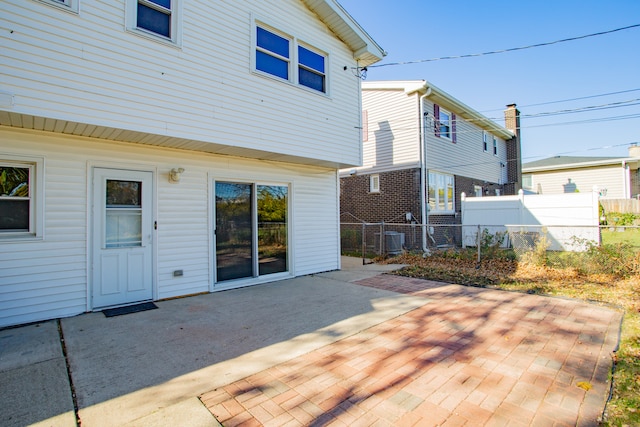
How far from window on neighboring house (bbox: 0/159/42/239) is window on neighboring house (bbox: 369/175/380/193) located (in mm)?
10895

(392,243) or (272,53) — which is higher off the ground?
(272,53)

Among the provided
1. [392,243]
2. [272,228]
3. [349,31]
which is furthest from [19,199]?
[392,243]

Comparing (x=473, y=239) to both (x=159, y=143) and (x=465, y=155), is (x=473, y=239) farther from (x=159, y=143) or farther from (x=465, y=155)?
(x=159, y=143)

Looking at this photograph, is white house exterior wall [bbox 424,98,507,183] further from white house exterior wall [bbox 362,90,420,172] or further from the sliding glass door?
the sliding glass door

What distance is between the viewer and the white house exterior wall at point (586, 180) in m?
23.3

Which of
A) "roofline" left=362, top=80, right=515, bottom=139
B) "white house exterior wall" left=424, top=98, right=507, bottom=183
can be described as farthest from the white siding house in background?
"white house exterior wall" left=424, top=98, right=507, bottom=183

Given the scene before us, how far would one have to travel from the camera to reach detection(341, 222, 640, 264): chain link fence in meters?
9.11

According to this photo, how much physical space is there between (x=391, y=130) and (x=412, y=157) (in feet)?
5.05

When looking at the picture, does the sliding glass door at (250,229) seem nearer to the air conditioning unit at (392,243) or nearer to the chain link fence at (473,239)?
the chain link fence at (473,239)

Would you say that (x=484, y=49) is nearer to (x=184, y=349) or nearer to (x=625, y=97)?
(x=625, y=97)

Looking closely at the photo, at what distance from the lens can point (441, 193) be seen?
44.0ft

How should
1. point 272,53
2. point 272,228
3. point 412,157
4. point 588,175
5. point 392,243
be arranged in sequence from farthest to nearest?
point 588,175, point 412,157, point 392,243, point 272,228, point 272,53

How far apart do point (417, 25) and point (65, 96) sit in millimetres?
9804

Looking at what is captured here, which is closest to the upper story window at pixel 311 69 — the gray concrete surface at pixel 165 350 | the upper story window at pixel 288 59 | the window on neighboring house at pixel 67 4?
the upper story window at pixel 288 59
